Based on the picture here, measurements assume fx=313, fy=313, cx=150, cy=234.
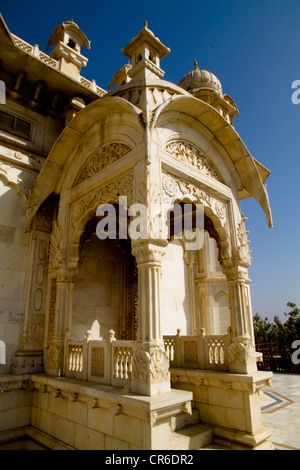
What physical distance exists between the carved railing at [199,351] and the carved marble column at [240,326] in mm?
284

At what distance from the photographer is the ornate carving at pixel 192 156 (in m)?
6.33

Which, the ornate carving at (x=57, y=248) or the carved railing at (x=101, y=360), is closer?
the carved railing at (x=101, y=360)

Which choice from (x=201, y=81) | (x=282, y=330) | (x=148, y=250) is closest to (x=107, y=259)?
(x=148, y=250)

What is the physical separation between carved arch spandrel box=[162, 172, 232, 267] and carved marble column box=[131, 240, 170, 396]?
1152 mm

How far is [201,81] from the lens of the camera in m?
11.8

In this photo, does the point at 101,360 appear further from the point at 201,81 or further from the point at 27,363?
the point at 201,81

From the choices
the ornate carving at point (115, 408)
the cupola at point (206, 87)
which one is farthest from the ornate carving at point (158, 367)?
the cupola at point (206, 87)

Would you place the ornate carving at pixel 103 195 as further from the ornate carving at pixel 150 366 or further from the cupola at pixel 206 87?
the cupola at pixel 206 87

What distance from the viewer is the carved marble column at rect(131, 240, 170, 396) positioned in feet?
14.8

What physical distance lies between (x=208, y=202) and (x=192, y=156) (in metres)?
1.06

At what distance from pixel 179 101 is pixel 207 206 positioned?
222 cm

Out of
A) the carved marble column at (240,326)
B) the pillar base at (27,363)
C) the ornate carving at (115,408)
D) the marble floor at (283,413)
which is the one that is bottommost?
the marble floor at (283,413)

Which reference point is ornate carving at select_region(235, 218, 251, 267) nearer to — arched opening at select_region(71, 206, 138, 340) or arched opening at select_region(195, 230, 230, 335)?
arched opening at select_region(71, 206, 138, 340)
